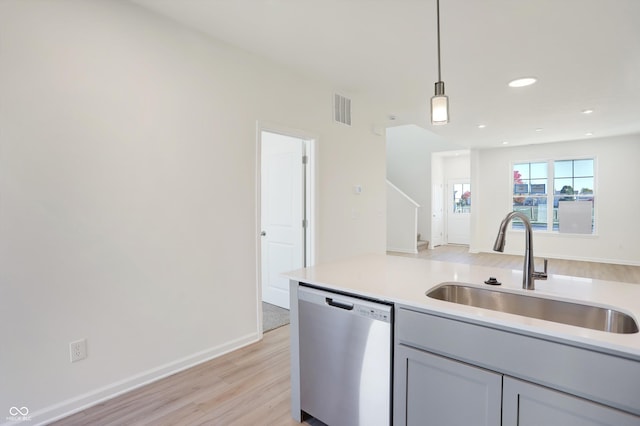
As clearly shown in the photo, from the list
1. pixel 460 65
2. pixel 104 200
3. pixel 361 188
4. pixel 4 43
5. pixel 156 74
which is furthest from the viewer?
pixel 361 188

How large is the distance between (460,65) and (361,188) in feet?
5.70

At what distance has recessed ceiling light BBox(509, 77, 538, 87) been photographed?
3477 mm

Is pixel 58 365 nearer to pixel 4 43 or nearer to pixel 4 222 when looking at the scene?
pixel 4 222

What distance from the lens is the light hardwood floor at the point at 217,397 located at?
195 cm

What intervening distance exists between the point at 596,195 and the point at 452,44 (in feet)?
20.7

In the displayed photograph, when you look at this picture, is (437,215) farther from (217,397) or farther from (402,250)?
(217,397)

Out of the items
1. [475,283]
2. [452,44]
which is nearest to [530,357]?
[475,283]

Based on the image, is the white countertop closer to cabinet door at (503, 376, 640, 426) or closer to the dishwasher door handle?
the dishwasher door handle

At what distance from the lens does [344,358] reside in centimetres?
169

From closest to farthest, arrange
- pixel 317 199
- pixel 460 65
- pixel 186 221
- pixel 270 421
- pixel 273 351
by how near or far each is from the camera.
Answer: pixel 270 421, pixel 186 221, pixel 273 351, pixel 460 65, pixel 317 199

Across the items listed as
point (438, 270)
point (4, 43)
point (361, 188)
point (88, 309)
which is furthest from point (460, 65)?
point (88, 309)

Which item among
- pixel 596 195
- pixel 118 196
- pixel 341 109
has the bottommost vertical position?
pixel 118 196

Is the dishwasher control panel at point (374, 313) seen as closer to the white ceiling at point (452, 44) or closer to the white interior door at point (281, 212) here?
the white ceiling at point (452, 44)

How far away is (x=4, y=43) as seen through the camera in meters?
1.75
